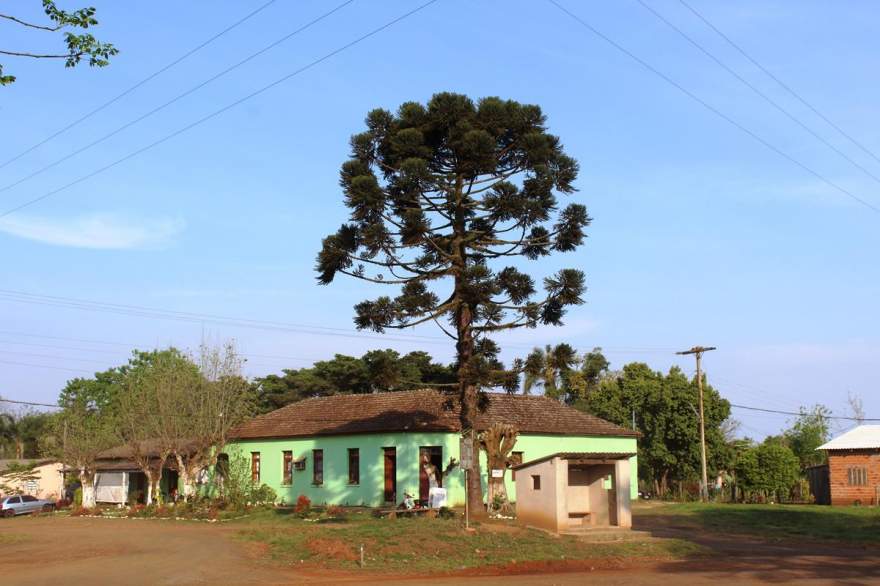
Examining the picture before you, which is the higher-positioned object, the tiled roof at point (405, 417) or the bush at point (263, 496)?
the tiled roof at point (405, 417)

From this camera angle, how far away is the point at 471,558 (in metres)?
21.1

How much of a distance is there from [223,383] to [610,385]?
2465cm

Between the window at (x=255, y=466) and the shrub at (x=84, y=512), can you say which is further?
the window at (x=255, y=466)

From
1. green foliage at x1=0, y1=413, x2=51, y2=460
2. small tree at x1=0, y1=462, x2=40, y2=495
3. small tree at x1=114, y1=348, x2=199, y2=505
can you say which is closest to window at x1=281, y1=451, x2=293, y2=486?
small tree at x1=114, y1=348, x2=199, y2=505

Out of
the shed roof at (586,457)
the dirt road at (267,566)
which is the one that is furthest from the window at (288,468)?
the shed roof at (586,457)

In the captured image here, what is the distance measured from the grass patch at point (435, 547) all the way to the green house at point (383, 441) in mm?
10384

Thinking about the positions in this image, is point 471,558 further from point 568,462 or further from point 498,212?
point 498,212

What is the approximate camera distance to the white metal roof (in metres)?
39.4

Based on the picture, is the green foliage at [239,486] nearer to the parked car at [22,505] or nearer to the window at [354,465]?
the window at [354,465]

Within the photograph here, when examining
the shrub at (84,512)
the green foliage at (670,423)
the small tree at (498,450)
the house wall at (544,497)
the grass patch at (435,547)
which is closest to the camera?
the grass patch at (435,547)

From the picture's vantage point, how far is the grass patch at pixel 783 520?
Result: 90.6ft

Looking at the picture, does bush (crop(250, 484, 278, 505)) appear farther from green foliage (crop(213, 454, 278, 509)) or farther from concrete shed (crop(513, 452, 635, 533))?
concrete shed (crop(513, 452, 635, 533))

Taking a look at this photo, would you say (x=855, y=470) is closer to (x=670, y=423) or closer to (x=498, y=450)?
(x=670, y=423)

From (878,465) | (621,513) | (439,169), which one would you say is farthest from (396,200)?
(878,465)
